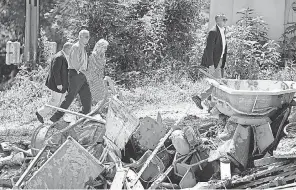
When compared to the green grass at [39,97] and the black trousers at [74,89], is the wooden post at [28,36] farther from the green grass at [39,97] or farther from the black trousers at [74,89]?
the black trousers at [74,89]

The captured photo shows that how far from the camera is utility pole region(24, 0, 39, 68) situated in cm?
1534

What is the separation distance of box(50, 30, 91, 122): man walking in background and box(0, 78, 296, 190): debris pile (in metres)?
1.10

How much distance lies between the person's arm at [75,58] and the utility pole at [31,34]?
6.03 metres

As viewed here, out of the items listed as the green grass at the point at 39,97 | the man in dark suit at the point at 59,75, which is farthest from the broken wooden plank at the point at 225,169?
the green grass at the point at 39,97

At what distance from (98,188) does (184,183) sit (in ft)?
3.76

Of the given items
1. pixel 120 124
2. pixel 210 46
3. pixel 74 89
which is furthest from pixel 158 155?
pixel 210 46

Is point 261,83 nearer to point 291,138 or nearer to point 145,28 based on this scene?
point 291,138

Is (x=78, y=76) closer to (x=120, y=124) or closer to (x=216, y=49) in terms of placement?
(x=120, y=124)

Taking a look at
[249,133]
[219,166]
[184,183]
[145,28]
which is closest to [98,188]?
[184,183]

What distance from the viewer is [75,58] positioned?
943cm

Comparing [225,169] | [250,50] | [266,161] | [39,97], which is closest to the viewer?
[266,161]

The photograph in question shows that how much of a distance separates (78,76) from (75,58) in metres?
0.33

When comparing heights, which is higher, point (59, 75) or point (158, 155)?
point (59, 75)

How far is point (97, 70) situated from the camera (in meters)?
10.0
